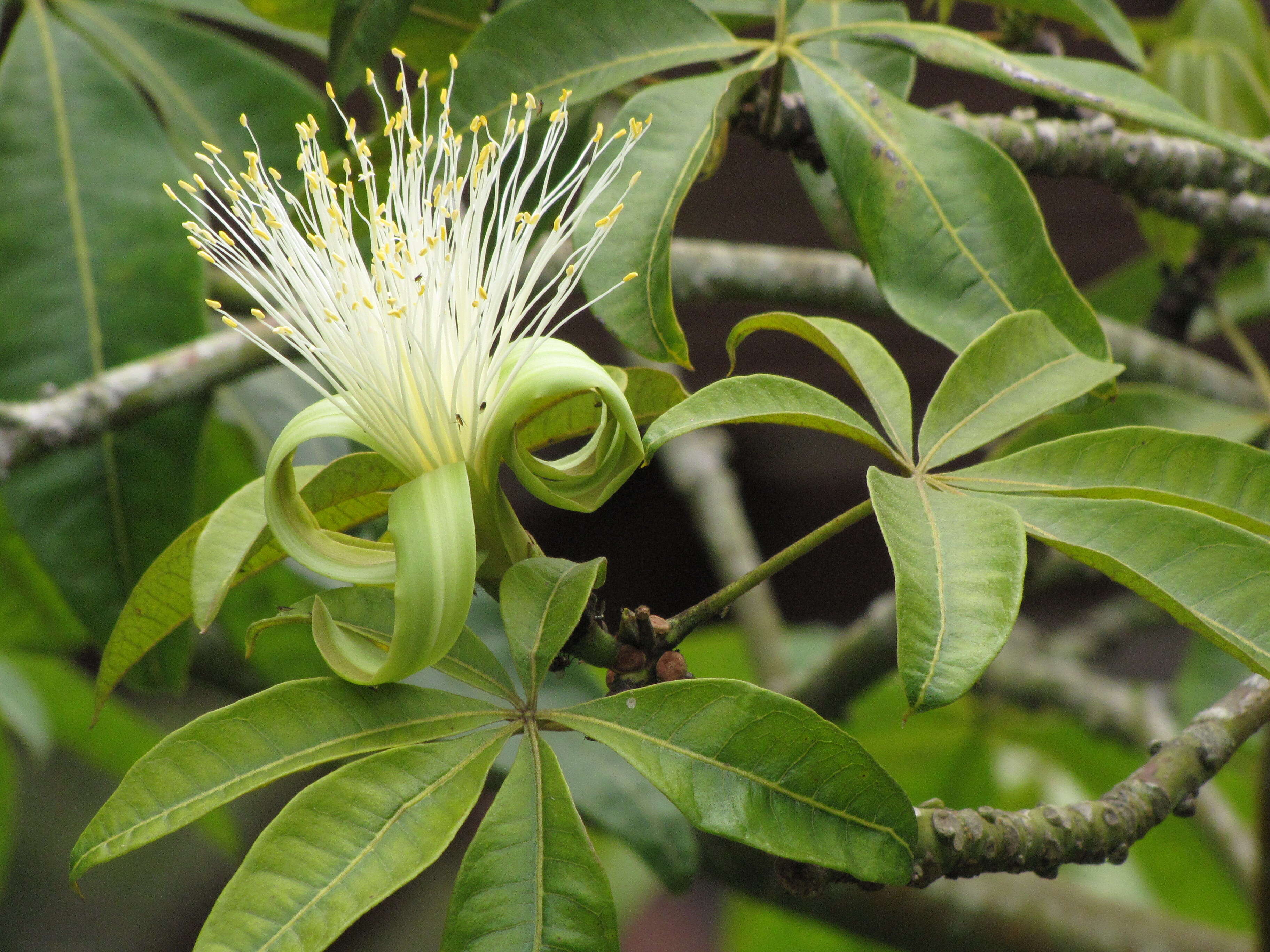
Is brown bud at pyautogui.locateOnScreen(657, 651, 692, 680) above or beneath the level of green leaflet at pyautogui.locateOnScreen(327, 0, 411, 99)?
beneath

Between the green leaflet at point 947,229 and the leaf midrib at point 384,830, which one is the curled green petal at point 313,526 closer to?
the leaf midrib at point 384,830

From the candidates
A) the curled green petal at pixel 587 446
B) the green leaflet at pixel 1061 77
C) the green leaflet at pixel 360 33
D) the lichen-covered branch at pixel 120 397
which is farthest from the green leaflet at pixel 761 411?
the lichen-covered branch at pixel 120 397

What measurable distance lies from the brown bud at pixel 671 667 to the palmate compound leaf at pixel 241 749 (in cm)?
10

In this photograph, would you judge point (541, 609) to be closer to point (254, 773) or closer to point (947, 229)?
point (254, 773)

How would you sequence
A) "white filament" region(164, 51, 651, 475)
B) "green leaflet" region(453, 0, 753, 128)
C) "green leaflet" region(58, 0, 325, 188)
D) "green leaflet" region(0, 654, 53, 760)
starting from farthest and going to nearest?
"green leaflet" region(0, 654, 53, 760) < "green leaflet" region(58, 0, 325, 188) < "green leaflet" region(453, 0, 753, 128) < "white filament" region(164, 51, 651, 475)

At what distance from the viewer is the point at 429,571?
390 mm

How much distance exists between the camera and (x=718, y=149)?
0.70m

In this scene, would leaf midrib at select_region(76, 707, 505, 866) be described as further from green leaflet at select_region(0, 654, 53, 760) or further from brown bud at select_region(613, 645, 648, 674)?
Answer: green leaflet at select_region(0, 654, 53, 760)

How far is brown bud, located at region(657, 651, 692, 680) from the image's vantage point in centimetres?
47

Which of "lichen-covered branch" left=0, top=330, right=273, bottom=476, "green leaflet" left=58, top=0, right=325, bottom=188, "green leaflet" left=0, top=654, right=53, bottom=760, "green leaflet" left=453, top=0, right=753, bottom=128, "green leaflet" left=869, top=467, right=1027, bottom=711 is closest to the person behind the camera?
"green leaflet" left=869, top=467, right=1027, bottom=711

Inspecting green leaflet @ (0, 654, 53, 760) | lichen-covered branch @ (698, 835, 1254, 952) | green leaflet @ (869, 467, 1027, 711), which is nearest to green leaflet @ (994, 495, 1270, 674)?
green leaflet @ (869, 467, 1027, 711)

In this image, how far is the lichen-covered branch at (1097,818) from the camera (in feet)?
1.48

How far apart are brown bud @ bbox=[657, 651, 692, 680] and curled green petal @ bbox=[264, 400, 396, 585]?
0.13 metres

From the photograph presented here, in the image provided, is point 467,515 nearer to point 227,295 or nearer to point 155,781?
point 155,781
